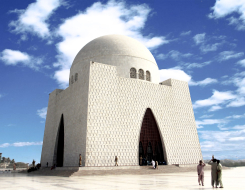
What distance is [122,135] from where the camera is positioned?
14164mm

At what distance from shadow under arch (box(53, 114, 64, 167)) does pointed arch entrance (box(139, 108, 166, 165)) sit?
6300 millimetres

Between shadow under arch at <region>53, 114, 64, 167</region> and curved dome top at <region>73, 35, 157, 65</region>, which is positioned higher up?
curved dome top at <region>73, 35, 157, 65</region>

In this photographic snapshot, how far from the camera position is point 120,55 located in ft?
56.4

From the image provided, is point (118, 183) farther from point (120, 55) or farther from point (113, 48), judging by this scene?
point (113, 48)

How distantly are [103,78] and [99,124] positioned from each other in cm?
310

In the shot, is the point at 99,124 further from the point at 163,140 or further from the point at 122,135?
the point at 163,140

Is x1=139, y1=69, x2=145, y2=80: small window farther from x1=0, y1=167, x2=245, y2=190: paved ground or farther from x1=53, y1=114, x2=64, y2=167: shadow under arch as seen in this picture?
x1=0, y1=167, x2=245, y2=190: paved ground

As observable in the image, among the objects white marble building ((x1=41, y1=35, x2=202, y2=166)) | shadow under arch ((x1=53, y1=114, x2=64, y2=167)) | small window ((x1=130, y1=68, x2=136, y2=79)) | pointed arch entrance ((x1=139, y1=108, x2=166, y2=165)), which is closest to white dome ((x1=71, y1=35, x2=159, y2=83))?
white marble building ((x1=41, y1=35, x2=202, y2=166))

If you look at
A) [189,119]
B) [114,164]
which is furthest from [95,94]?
[189,119]

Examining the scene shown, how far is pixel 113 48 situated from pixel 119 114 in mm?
5802

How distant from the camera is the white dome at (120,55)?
56.0 ft

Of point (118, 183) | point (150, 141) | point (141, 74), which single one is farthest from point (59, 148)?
point (118, 183)

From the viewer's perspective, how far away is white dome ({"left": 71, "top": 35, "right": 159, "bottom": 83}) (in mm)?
17062

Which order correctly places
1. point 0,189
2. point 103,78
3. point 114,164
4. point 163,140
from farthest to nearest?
point 163,140, point 103,78, point 114,164, point 0,189
